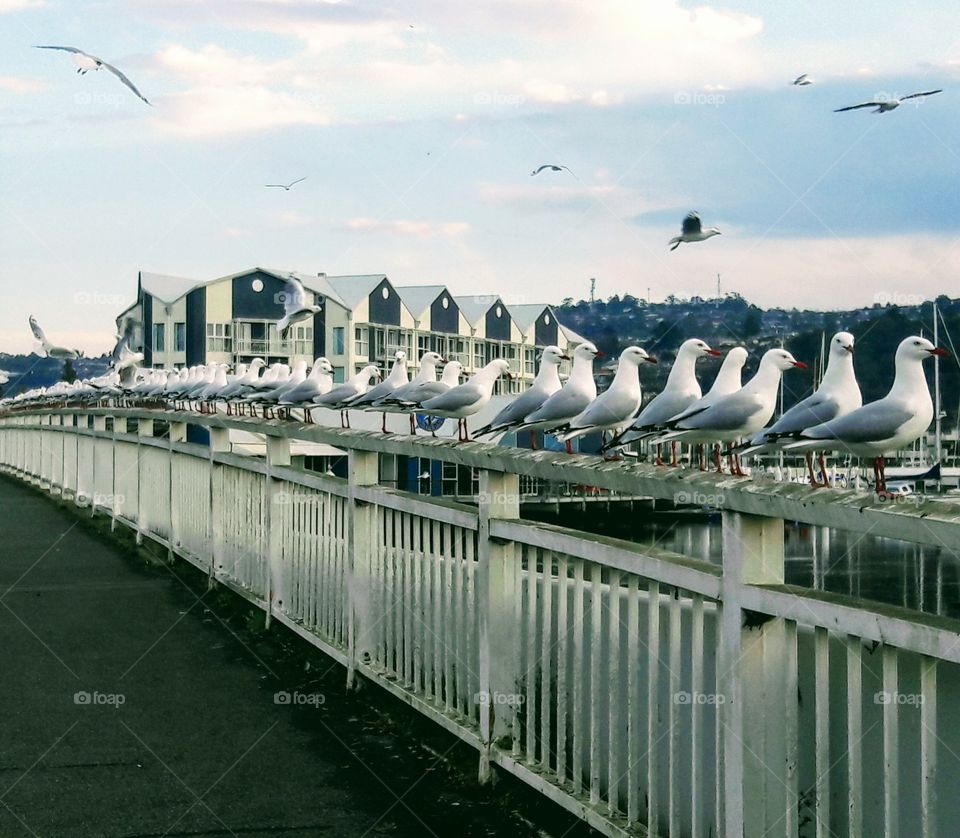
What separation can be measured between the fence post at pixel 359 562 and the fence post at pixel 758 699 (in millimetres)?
3738

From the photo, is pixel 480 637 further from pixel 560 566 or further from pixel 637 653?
pixel 637 653

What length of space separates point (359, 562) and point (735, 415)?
8.79 ft

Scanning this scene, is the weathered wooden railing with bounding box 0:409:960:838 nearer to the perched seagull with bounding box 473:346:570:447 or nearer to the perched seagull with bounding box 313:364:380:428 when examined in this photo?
the perched seagull with bounding box 473:346:570:447

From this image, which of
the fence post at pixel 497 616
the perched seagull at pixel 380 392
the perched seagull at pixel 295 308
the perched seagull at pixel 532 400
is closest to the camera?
the fence post at pixel 497 616

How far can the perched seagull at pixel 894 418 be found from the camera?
188 inches

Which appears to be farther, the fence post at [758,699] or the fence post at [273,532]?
the fence post at [273,532]

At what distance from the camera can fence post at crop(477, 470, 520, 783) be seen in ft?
18.9

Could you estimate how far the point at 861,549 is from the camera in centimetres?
8950

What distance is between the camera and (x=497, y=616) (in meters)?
5.81

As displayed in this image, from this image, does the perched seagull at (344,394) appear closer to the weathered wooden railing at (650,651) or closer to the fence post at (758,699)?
the weathered wooden railing at (650,651)

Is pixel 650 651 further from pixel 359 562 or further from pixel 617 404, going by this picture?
pixel 359 562

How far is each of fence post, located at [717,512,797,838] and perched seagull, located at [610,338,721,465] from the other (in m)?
2.40

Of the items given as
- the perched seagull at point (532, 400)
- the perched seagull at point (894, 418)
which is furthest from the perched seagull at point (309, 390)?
the perched seagull at point (894, 418)

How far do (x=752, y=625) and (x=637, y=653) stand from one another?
0.77 meters
